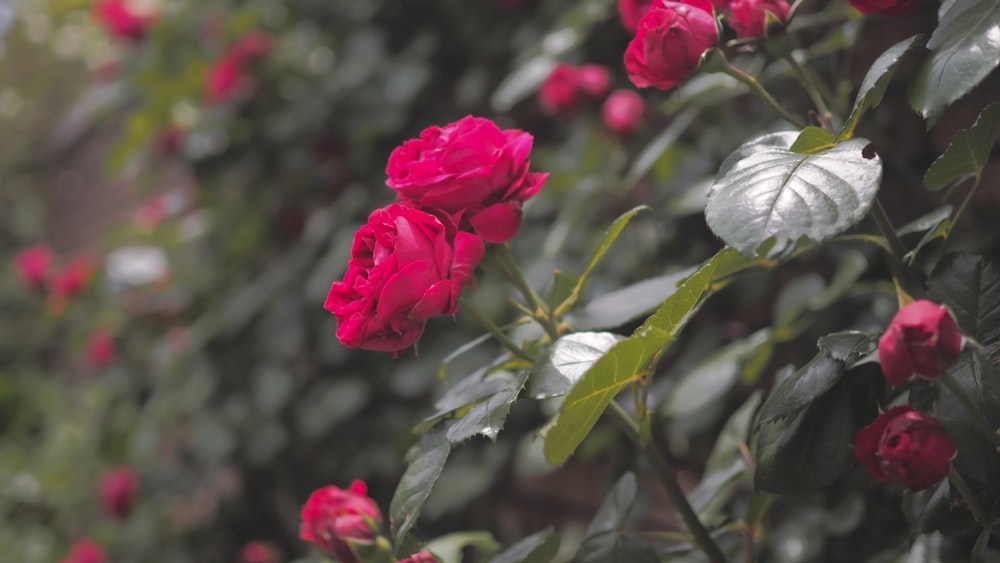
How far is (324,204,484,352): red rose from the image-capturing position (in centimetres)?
49

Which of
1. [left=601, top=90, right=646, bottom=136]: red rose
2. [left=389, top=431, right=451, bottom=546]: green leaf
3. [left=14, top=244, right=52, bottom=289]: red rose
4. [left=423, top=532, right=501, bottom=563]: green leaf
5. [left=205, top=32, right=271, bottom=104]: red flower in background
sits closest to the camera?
[left=389, top=431, right=451, bottom=546]: green leaf

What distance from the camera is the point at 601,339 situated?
0.53 meters

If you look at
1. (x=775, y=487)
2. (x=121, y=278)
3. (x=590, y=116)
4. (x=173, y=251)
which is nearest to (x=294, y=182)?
(x=173, y=251)

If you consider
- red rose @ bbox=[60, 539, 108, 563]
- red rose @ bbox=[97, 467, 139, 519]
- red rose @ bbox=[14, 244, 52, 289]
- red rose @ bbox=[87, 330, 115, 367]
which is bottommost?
red rose @ bbox=[60, 539, 108, 563]

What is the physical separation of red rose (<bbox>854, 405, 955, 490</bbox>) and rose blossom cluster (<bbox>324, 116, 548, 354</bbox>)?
255mm

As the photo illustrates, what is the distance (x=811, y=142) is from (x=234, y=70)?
5.30ft

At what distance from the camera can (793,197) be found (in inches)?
16.7

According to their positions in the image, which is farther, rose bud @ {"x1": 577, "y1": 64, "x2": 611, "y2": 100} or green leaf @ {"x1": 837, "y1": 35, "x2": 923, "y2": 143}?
rose bud @ {"x1": 577, "y1": 64, "x2": 611, "y2": 100}

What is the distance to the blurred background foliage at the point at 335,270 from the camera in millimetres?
1188

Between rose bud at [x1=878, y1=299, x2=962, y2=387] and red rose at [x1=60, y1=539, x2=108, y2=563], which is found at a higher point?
rose bud at [x1=878, y1=299, x2=962, y2=387]

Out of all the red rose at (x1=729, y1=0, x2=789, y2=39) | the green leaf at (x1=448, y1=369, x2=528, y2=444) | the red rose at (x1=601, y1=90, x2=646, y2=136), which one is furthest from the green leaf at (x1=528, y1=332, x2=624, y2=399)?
the red rose at (x1=601, y1=90, x2=646, y2=136)

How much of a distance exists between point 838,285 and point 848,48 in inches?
10.9

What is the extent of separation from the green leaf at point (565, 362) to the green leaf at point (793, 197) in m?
0.11

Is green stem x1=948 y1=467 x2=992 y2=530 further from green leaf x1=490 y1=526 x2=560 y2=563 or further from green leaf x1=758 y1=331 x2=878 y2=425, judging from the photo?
green leaf x1=490 y1=526 x2=560 y2=563
